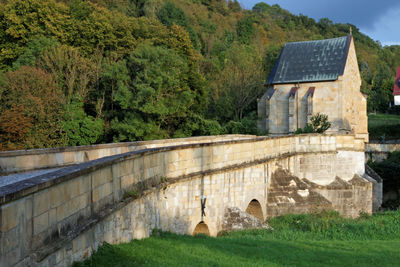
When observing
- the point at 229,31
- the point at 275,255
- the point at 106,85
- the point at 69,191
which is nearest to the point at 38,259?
the point at 69,191

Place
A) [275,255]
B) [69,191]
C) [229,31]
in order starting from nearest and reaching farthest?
[69,191]
[275,255]
[229,31]

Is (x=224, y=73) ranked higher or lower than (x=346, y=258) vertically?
higher

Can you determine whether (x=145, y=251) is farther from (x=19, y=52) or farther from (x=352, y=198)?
(x=19, y=52)

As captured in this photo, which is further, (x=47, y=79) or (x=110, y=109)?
(x=110, y=109)

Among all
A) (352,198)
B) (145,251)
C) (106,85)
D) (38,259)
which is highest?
(106,85)

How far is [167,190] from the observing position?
10227mm

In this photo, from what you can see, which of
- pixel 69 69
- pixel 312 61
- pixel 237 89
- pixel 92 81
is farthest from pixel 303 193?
pixel 237 89

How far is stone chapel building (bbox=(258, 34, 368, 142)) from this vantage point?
129 ft

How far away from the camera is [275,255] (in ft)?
28.9

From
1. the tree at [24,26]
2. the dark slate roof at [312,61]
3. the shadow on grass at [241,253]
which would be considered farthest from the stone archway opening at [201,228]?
the dark slate roof at [312,61]

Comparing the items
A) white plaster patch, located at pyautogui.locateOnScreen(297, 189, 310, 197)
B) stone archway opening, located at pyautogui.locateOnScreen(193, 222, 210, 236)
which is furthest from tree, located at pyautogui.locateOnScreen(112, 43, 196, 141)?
stone archway opening, located at pyautogui.locateOnScreen(193, 222, 210, 236)

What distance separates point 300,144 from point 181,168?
957cm

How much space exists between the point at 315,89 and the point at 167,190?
1262 inches

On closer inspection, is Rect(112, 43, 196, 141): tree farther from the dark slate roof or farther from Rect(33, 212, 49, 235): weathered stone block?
Rect(33, 212, 49, 235): weathered stone block
